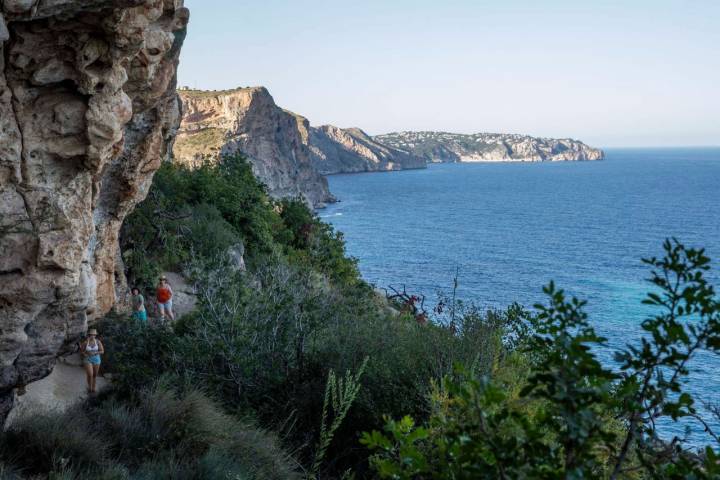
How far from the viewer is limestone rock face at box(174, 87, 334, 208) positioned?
302ft

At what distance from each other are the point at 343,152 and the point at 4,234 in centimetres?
18162

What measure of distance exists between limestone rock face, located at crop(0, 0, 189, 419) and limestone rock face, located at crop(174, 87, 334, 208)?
77520mm

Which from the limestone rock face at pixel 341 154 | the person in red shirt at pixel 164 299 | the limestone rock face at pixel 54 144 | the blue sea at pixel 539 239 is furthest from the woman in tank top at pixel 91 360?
the limestone rock face at pixel 341 154

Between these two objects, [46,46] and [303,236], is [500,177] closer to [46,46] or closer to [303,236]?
[303,236]

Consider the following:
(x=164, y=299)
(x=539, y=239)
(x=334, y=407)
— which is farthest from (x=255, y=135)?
(x=334, y=407)

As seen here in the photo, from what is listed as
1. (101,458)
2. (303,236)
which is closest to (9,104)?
(101,458)

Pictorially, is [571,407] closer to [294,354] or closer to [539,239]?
[294,354]

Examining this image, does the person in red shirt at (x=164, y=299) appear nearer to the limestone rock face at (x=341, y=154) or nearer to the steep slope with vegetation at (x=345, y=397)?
the steep slope with vegetation at (x=345, y=397)

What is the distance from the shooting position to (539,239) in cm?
6200

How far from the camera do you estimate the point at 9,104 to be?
7.46m

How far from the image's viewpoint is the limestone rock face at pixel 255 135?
92000mm

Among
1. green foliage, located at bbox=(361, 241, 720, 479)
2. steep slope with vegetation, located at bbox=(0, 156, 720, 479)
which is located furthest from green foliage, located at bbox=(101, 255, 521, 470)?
green foliage, located at bbox=(361, 241, 720, 479)

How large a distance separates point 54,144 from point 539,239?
58.1m

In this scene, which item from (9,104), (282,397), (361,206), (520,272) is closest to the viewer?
(9,104)
